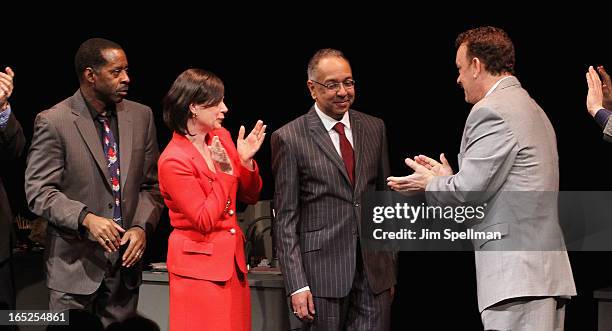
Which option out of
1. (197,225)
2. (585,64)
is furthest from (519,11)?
(197,225)

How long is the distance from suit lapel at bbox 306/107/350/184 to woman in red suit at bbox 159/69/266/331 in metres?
0.25

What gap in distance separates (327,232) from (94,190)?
91cm

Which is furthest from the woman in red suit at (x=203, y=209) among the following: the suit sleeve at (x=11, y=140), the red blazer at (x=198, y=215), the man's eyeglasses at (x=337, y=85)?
the suit sleeve at (x=11, y=140)

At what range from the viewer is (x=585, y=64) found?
167 inches

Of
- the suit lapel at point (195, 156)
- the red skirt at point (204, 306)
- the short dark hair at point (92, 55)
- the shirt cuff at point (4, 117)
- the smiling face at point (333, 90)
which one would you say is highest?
the short dark hair at point (92, 55)

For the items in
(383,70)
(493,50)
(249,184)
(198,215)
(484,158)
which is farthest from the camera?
(383,70)

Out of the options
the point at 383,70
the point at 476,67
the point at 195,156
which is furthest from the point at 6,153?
the point at 383,70

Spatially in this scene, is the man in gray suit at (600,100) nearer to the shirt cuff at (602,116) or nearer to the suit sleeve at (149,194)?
the shirt cuff at (602,116)

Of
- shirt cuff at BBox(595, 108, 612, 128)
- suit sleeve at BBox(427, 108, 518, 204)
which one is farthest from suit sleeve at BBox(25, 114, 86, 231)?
shirt cuff at BBox(595, 108, 612, 128)

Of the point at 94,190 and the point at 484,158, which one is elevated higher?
the point at 484,158

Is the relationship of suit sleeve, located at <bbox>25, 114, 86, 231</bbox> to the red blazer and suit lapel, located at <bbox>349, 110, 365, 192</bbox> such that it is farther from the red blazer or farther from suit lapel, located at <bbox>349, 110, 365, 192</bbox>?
suit lapel, located at <bbox>349, 110, 365, 192</bbox>

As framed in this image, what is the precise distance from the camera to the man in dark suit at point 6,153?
3283 mm

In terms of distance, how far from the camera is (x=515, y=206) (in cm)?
289

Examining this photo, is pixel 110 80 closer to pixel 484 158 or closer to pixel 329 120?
pixel 329 120
